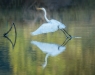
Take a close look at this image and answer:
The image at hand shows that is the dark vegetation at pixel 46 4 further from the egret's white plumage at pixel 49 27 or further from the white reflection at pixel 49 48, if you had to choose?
the white reflection at pixel 49 48

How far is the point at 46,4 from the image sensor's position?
7.95 ft

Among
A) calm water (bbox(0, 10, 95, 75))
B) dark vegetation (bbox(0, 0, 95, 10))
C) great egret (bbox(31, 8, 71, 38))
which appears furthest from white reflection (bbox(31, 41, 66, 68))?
dark vegetation (bbox(0, 0, 95, 10))

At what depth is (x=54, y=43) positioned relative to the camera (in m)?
2.42

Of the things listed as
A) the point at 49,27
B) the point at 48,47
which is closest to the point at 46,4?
the point at 49,27

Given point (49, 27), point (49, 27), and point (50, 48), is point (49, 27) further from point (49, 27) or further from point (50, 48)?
point (50, 48)

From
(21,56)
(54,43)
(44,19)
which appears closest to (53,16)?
(44,19)

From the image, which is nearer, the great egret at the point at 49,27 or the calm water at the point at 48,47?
the calm water at the point at 48,47

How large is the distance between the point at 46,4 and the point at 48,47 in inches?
14.4

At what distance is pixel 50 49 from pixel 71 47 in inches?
7.1

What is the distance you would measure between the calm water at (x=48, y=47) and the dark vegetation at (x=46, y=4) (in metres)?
0.06

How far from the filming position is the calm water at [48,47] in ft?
7.59

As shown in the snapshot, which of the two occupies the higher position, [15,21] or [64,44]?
[15,21]

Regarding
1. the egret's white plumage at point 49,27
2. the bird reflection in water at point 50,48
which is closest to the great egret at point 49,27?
the egret's white plumage at point 49,27

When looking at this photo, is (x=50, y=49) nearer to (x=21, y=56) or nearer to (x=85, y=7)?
(x=21, y=56)
